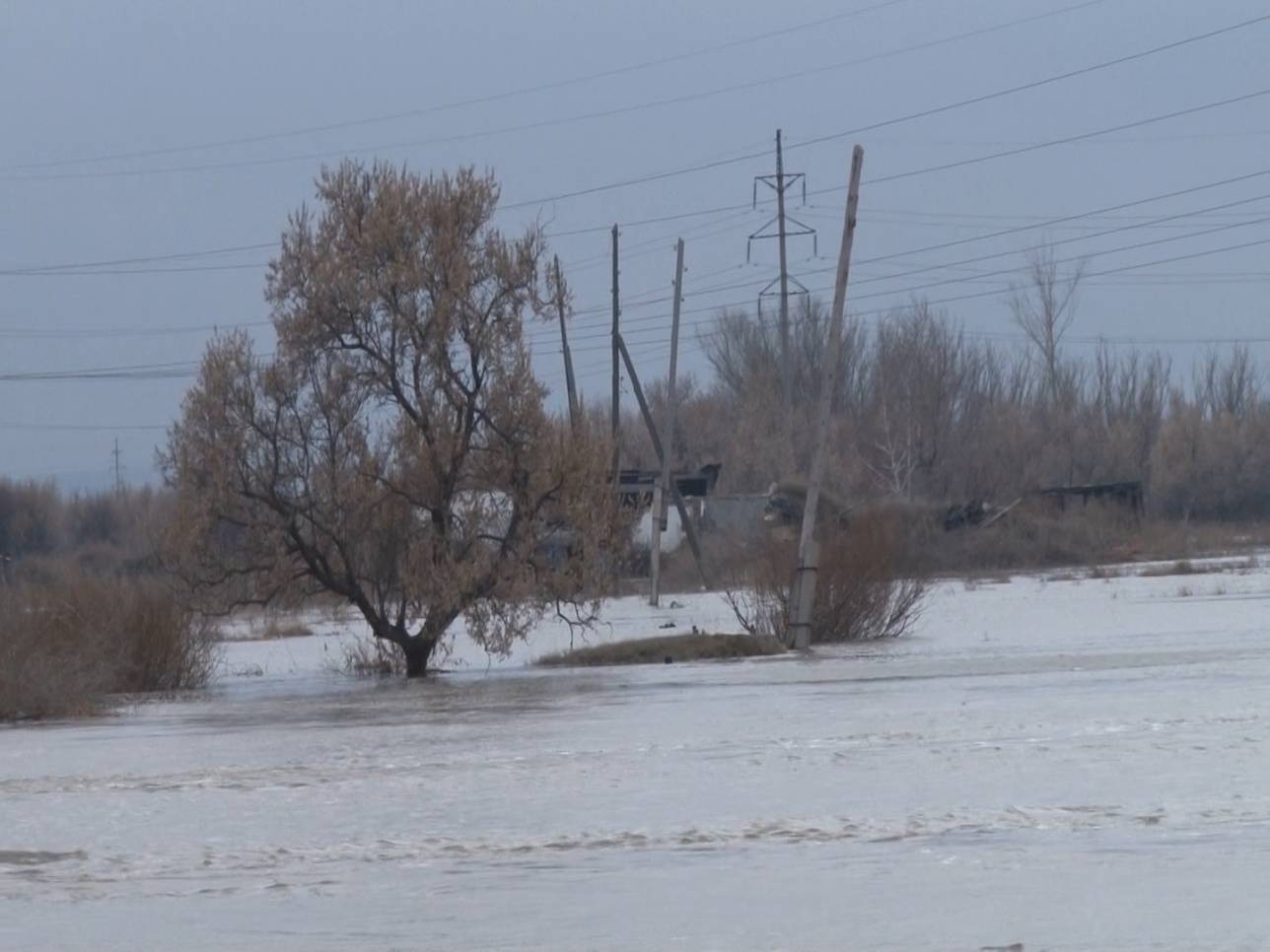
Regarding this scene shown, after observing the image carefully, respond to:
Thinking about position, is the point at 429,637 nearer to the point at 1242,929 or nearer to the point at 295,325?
the point at 295,325

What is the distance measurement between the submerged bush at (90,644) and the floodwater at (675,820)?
4.39 feet

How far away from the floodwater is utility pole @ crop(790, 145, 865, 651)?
8325 millimetres

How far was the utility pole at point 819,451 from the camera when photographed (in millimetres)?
30062

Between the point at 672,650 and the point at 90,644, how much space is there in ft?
30.5

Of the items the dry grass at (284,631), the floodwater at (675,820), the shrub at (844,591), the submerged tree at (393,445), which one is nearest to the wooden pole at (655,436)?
the dry grass at (284,631)

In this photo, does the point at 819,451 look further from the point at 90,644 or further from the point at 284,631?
the point at 284,631

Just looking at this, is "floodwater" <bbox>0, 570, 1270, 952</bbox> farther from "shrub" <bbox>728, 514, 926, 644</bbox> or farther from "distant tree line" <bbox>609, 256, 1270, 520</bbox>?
"distant tree line" <bbox>609, 256, 1270, 520</bbox>

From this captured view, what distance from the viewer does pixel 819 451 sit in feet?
103

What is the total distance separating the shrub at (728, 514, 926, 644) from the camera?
31.6 meters

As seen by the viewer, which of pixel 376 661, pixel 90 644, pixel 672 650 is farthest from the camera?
pixel 672 650

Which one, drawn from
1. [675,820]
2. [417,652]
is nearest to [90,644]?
[417,652]

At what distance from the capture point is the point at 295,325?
2667 centimetres

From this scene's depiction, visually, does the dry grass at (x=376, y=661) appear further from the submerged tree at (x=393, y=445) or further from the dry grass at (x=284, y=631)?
the dry grass at (x=284, y=631)

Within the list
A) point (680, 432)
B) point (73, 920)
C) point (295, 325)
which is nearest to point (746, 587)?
point (295, 325)
